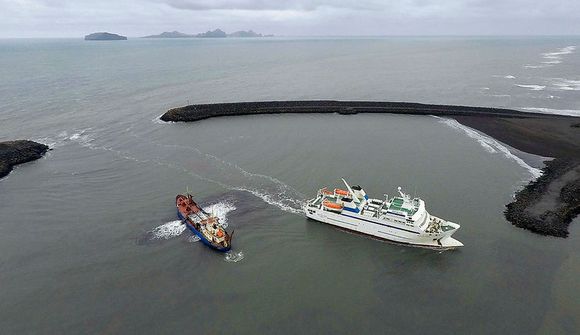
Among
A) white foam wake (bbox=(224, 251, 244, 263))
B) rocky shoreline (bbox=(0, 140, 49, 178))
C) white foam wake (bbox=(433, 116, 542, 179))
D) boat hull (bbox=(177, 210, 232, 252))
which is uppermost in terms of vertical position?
white foam wake (bbox=(433, 116, 542, 179))

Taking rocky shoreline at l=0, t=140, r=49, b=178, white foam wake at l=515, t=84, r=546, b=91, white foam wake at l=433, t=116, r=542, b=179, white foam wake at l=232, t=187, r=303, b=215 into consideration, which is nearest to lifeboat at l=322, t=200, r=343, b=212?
white foam wake at l=232, t=187, r=303, b=215

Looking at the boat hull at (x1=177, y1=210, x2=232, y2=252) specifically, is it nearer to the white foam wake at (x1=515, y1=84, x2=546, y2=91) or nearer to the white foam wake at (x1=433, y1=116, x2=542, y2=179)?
the white foam wake at (x1=433, y1=116, x2=542, y2=179)

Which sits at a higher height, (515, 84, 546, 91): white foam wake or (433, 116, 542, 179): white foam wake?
(515, 84, 546, 91): white foam wake


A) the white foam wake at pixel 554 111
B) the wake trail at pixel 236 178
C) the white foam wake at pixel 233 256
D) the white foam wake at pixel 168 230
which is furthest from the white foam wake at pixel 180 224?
the white foam wake at pixel 554 111

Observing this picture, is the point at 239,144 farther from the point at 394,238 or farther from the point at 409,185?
the point at 394,238

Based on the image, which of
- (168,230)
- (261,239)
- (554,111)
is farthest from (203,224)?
(554,111)

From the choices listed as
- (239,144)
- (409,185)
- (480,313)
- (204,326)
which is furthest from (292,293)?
(239,144)
